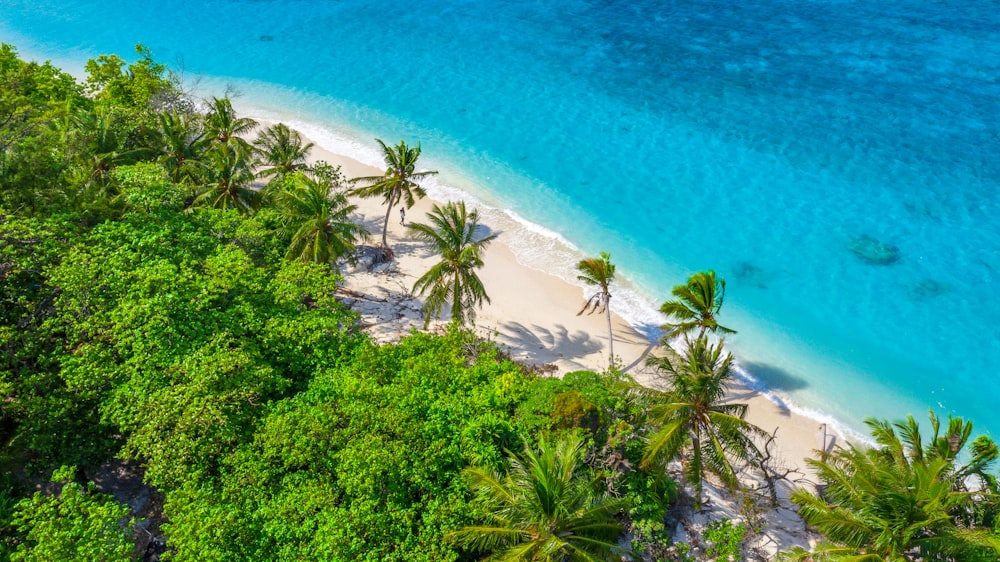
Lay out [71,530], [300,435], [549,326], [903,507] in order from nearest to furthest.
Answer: [71,530], [903,507], [300,435], [549,326]

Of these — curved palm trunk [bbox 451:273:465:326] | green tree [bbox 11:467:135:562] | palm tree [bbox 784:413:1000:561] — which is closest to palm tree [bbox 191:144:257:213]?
curved palm trunk [bbox 451:273:465:326]

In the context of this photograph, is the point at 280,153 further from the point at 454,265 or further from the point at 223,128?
the point at 454,265

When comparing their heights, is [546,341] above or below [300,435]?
above

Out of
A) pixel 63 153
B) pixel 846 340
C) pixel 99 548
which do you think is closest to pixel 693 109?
pixel 846 340

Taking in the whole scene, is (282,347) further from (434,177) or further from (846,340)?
(846,340)

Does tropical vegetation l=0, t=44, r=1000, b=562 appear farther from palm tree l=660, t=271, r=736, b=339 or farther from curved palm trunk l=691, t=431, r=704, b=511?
palm tree l=660, t=271, r=736, b=339

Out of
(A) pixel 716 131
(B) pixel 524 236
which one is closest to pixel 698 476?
(B) pixel 524 236
